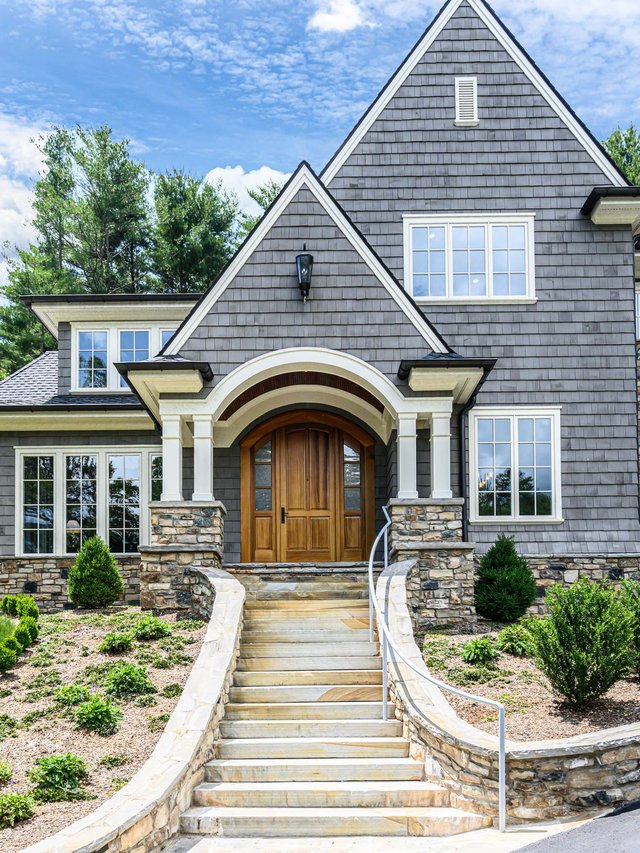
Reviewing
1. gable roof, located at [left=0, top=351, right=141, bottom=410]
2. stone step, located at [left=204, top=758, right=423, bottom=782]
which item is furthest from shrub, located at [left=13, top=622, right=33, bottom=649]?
gable roof, located at [left=0, top=351, right=141, bottom=410]

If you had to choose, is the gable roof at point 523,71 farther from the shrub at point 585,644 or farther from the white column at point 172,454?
the shrub at point 585,644

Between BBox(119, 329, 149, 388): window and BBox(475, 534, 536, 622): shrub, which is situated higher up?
BBox(119, 329, 149, 388): window

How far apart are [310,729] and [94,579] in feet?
18.3

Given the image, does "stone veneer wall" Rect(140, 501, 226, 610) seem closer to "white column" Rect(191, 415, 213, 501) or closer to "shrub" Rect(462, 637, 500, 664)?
"white column" Rect(191, 415, 213, 501)

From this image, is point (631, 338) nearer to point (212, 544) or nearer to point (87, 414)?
point (212, 544)

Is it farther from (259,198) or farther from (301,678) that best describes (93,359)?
(259,198)

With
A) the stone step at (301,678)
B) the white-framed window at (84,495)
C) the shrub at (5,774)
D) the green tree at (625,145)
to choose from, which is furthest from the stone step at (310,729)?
the green tree at (625,145)

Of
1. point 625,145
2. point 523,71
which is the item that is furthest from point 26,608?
point 625,145

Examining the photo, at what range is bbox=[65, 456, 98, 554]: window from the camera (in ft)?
51.4

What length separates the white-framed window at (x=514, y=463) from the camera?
558 inches

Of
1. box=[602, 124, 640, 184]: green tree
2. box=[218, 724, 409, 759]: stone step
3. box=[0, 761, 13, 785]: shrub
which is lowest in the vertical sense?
box=[218, 724, 409, 759]: stone step

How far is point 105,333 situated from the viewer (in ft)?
54.5

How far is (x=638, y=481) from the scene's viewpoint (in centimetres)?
1416

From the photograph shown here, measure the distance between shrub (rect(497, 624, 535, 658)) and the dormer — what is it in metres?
8.10
